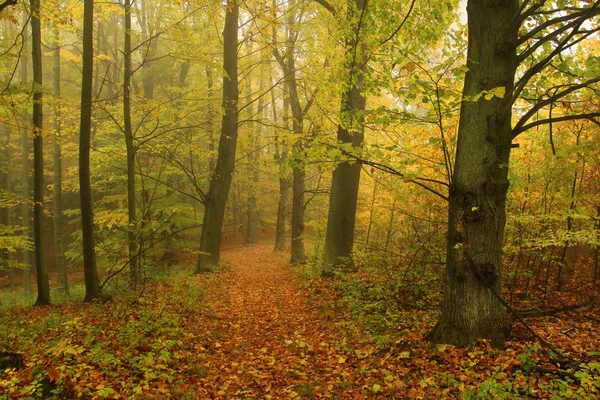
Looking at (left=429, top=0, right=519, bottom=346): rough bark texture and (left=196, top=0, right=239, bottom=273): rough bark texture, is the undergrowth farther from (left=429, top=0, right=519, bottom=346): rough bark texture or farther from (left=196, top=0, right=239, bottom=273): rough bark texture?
(left=196, top=0, right=239, bottom=273): rough bark texture

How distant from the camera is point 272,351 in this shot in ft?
18.2

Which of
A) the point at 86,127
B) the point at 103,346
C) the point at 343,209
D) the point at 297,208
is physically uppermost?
the point at 86,127

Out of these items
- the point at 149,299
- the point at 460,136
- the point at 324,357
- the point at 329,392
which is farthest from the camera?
the point at 149,299

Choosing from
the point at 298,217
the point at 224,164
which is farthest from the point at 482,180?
the point at 298,217

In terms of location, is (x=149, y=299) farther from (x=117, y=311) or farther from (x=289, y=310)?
(x=289, y=310)

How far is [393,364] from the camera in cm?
452

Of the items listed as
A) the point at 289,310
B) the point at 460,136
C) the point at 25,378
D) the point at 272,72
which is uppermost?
the point at 272,72

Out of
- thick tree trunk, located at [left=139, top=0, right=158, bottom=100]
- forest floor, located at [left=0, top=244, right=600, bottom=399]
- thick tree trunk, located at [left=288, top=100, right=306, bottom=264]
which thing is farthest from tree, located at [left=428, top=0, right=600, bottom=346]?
thick tree trunk, located at [left=139, top=0, right=158, bottom=100]

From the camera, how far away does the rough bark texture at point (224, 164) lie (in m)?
11.9

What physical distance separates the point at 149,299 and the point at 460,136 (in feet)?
22.3

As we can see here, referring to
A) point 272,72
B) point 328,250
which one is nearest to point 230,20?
point 272,72

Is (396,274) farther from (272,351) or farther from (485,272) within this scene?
(485,272)

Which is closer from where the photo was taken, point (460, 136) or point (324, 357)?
point (460, 136)

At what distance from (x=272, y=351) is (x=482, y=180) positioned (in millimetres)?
3877
